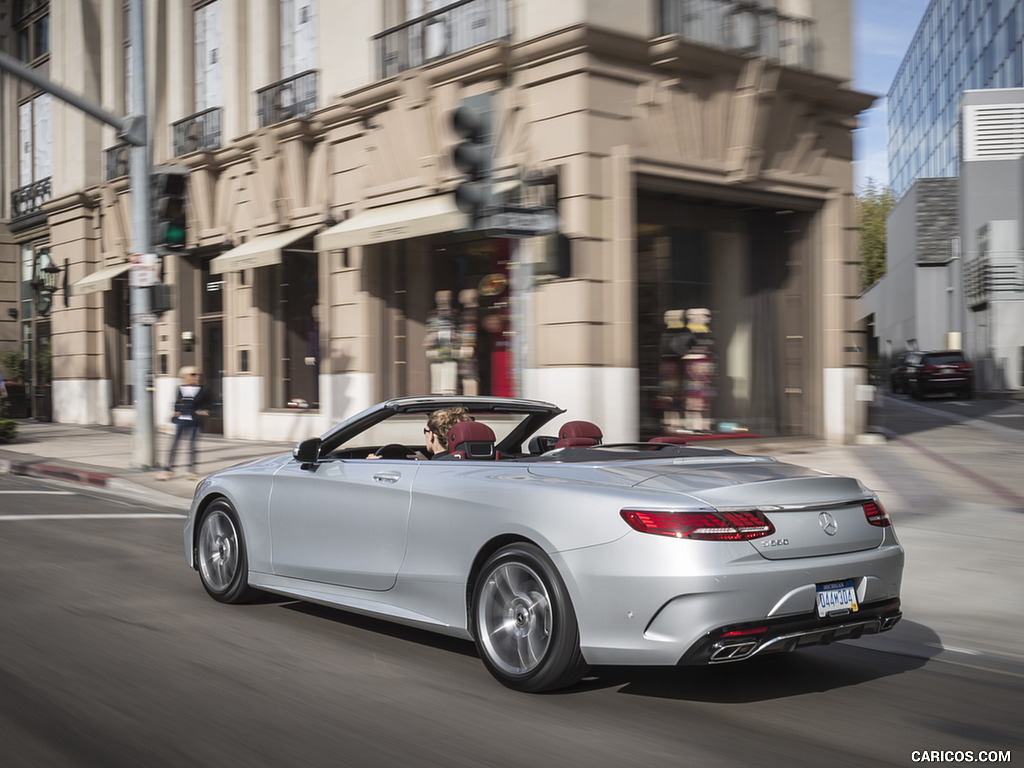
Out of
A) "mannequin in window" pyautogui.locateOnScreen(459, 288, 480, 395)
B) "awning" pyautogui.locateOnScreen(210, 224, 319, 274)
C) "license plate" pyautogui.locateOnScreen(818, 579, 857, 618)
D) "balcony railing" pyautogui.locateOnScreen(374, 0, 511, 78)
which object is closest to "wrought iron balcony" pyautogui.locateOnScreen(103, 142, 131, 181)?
"awning" pyautogui.locateOnScreen(210, 224, 319, 274)

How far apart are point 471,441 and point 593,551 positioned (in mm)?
1332

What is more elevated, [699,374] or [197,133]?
[197,133]

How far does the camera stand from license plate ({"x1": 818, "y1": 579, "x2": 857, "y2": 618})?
4566 mm

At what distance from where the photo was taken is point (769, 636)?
14.5 feet

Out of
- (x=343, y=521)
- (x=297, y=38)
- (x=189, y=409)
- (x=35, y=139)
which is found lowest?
(x=343, y=521)

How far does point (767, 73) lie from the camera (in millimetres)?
15922

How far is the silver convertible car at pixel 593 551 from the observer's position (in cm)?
438

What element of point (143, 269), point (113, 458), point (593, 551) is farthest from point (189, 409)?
point (593, 551)

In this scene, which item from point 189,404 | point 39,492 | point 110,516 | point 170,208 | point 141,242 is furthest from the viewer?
point 141,242

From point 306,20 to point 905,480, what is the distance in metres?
13.6

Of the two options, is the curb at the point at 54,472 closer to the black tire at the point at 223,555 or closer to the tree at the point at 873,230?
the black tire at the point at 223,555

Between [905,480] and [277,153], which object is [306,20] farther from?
[905,480]

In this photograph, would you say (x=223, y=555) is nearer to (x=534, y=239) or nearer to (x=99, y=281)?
(x=534, y=239)

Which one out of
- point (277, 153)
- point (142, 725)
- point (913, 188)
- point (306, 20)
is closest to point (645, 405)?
point (277, 153)
